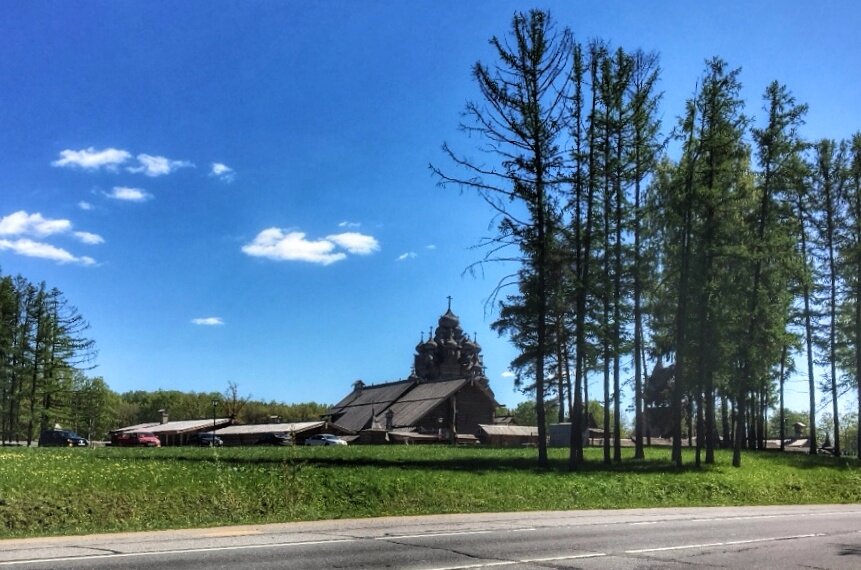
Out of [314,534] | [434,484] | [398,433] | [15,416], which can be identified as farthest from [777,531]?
[15,416]

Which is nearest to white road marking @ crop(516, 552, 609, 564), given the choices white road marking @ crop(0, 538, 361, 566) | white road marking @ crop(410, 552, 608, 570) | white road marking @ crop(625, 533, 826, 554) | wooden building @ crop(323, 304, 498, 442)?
white road marking @ crop(410, 552, 608, 570)

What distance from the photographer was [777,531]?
1630 cm

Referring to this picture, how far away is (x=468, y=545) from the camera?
1271cm

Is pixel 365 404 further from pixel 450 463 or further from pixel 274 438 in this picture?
pixel 450 463

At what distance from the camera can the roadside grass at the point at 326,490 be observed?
A: 16.1 meters

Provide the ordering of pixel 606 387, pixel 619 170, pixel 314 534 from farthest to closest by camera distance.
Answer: pixel 606 387 < pixel 619 170 < pixel 314 534

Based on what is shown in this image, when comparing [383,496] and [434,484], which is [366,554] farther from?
[434,484]

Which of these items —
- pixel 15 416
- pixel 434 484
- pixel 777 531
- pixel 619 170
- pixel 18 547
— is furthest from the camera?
pixel 15 416

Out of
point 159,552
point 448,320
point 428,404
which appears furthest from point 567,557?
point 448,320

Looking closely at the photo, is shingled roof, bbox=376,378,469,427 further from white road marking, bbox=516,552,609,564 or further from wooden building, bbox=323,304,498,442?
white road marking, bbox=516,552,609,564

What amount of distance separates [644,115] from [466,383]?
1931 inches

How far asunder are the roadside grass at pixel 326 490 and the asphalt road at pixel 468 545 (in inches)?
69.8

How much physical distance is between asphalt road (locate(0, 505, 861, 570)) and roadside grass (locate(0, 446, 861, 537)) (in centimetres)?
177

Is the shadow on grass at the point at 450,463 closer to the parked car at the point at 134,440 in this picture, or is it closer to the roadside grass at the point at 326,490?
the roadside grass at the point at 326,490
